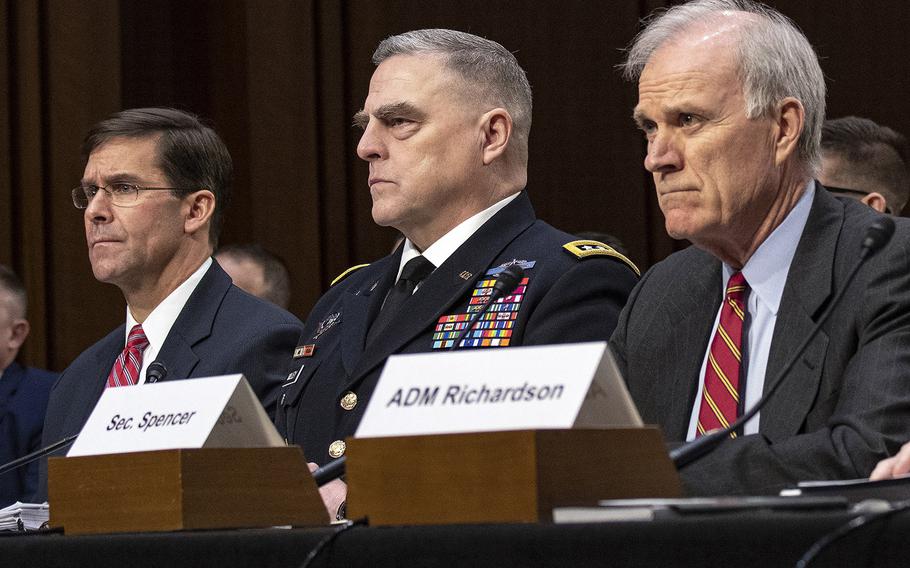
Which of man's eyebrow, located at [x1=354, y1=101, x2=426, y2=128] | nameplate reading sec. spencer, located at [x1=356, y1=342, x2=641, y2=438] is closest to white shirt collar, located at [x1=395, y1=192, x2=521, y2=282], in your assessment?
man's eyebrow, located at [x1=354, y1=101, x2=426, y2=128]

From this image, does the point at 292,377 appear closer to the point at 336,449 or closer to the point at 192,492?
the point at 336,449

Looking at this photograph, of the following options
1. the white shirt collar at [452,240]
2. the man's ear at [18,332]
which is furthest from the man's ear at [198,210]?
the man's ear at [18,332]

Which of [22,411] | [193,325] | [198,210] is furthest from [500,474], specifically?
[22,411]

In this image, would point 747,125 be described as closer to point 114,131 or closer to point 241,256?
point 114,131

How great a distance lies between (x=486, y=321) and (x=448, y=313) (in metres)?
0.08

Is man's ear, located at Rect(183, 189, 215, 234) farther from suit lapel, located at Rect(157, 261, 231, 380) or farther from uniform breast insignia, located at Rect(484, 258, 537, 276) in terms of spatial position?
uniform breast insignia, located at Rect(484, 258, 537, 276)

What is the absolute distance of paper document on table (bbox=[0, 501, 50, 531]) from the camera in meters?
2.07

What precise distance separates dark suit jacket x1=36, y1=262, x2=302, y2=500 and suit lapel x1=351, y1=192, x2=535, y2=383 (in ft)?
1.40

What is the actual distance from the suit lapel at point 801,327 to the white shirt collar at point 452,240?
758 millimetres

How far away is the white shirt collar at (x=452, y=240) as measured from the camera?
2.66m

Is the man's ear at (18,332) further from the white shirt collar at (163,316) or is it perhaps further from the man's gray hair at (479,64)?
the man's gray hair at (479,64)

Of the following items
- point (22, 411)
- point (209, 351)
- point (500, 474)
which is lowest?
point (22, 411)

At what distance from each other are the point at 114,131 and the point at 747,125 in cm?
165

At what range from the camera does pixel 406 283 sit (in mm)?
A: 2670
